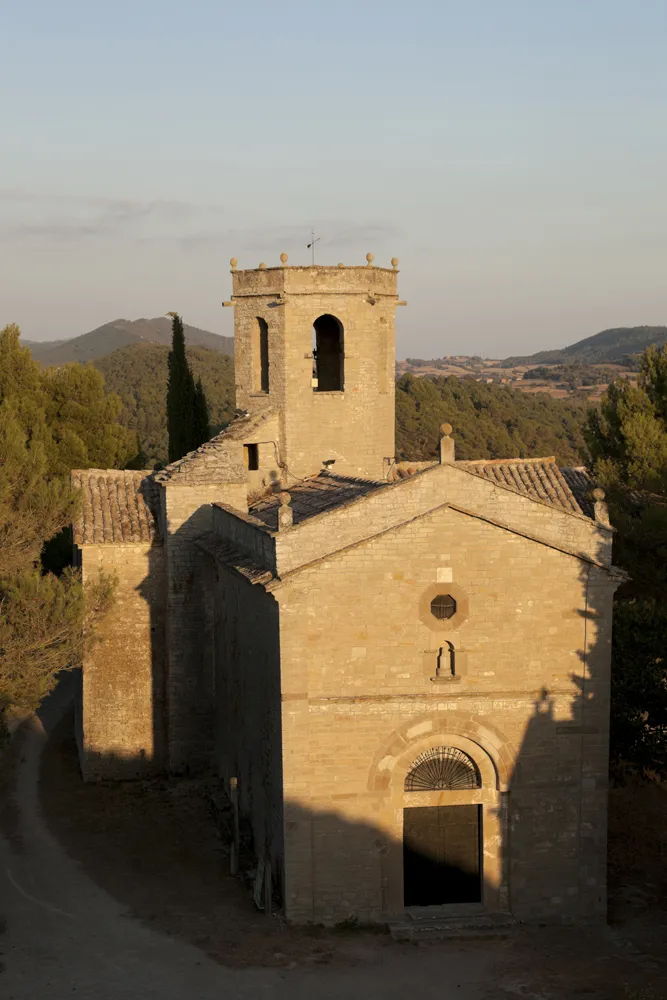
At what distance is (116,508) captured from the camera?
798 inches

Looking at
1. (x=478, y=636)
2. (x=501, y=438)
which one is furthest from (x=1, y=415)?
(x=501, y=438)

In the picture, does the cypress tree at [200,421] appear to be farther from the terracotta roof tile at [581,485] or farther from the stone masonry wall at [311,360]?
the terracotta roof tile at [581,485]

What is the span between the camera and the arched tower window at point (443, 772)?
1393 cm

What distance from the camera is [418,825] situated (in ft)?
45.8

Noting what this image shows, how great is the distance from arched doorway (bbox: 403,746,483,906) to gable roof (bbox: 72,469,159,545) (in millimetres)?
7817

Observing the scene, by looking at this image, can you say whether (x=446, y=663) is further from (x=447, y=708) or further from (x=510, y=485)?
(x=510, y=485)

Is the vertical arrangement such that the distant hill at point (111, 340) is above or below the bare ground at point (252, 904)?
above

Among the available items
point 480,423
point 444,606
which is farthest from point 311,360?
point 480,423

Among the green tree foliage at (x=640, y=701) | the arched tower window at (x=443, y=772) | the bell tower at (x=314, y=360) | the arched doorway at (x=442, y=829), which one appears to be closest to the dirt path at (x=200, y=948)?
the arched doorway at (x=442, y=829)

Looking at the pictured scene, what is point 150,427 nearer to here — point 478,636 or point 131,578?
point 131,578

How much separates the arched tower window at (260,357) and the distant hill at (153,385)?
31168mm

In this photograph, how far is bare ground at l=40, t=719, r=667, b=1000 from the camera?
1272 cm

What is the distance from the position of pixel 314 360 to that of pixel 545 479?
5610 mm

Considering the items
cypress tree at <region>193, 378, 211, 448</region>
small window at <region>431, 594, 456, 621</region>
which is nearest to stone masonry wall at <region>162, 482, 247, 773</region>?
small window at <region>431, 594, 456, 621</region>
